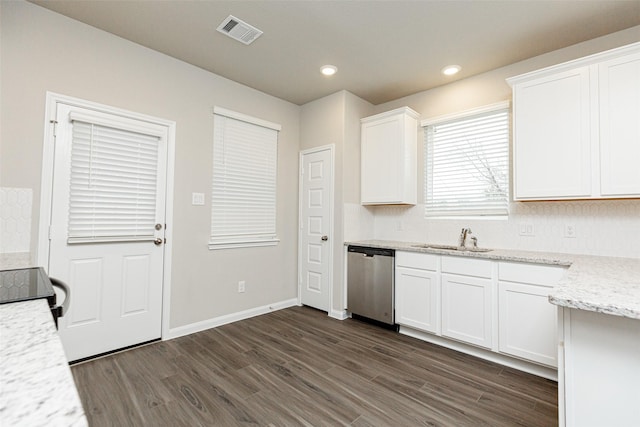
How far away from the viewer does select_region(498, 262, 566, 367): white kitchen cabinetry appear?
7.46 ft

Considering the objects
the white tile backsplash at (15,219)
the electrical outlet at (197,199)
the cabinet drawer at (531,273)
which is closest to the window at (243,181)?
the electrical outlet at (197,199)

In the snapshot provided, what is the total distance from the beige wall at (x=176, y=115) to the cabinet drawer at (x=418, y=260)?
1525 millimetres

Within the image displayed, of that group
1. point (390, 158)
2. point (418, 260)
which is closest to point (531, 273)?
point (418, 260)

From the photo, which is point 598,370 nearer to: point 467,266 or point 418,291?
point 467,266

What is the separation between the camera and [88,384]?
2.15m

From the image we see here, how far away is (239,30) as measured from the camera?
2562 mm

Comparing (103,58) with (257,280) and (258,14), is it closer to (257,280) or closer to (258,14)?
(258,14)

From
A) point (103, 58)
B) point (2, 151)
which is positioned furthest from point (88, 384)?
point (103, 58)

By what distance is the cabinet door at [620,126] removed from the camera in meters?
2.19

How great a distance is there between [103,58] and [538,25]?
11.7ft

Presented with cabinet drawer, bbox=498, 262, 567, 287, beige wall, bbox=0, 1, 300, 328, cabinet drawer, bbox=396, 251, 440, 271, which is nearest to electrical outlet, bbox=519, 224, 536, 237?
cabinet drawer, bbox=498, 262, 567, 287

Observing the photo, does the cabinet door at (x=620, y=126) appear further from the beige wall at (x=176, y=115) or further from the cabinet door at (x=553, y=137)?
the beige wall at (x=176, y=115)

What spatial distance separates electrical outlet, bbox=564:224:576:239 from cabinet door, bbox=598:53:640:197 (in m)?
0.45

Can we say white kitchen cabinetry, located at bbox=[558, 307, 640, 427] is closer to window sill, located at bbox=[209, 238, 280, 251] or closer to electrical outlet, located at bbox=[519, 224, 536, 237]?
electrical outlet, located at bbox=[519, 224, 536, 237]
